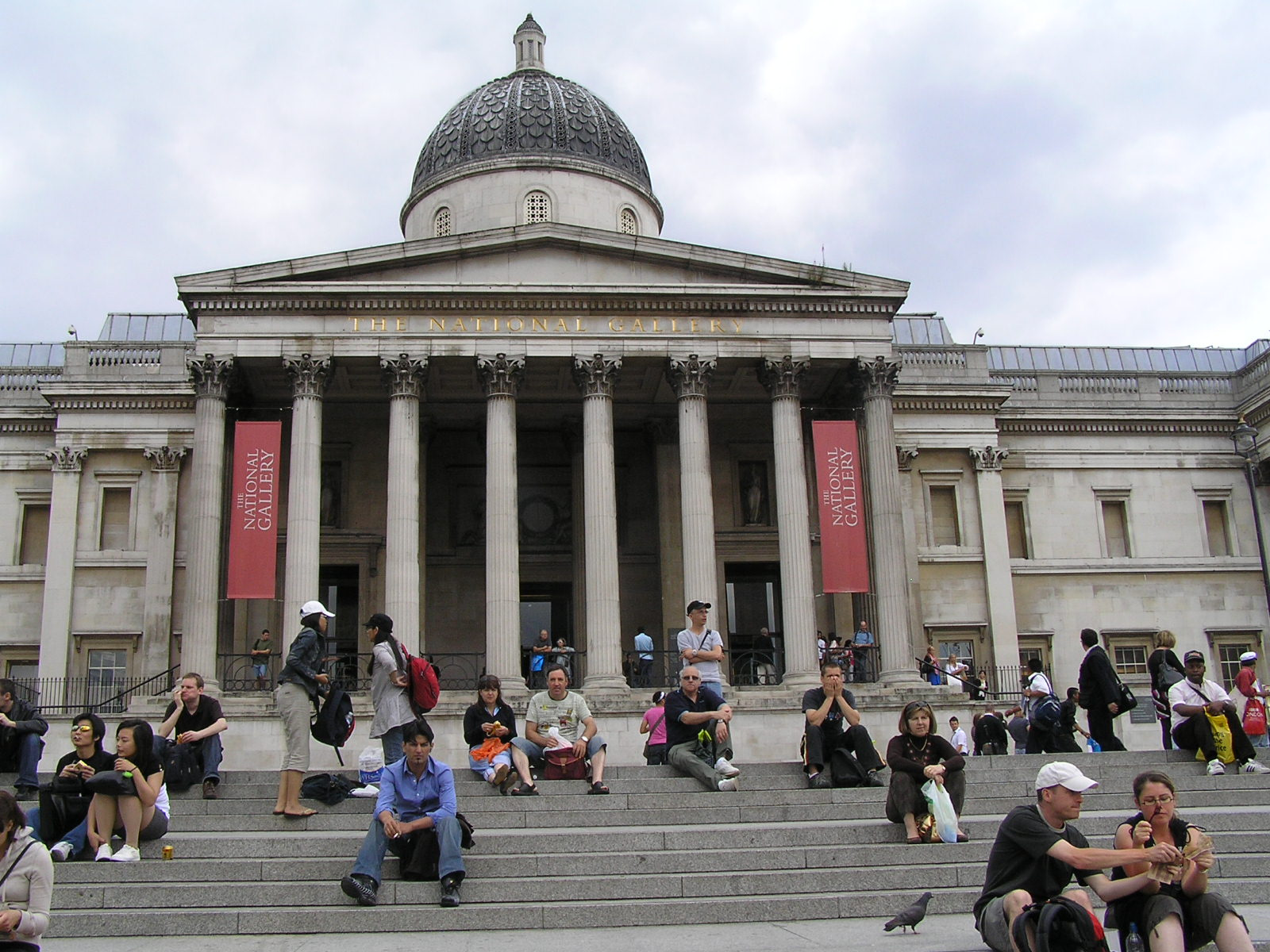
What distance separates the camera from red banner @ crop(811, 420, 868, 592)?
28.1 metres

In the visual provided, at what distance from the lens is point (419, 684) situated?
45.8 ft

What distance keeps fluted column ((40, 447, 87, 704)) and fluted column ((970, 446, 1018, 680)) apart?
23907mm

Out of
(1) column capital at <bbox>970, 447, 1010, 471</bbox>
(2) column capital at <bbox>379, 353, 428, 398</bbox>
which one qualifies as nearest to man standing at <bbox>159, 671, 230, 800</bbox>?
(2) column capital at <bbox>379, 353, 428, 398</bbox>

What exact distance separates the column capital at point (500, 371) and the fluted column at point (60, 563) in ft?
40.2

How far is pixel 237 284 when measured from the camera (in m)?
28.5

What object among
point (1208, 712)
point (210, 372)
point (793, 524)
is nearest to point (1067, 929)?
point (1208, 712)

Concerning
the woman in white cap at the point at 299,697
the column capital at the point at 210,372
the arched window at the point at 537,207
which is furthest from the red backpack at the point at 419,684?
the arched window at the point at 537,207

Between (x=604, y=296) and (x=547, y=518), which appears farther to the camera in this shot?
(x=547, y=518)

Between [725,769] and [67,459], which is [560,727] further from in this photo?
[67,459]

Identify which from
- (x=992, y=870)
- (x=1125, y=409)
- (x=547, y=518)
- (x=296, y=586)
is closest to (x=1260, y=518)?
(x=1125, y=409)

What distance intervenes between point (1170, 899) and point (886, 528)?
20.9m

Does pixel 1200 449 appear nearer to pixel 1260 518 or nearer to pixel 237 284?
pixel 1260 518

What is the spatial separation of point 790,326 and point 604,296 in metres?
4.35

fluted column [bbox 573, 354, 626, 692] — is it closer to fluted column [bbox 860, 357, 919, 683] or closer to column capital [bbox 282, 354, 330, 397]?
column capital [bbox 282, 354, 330, 397]
